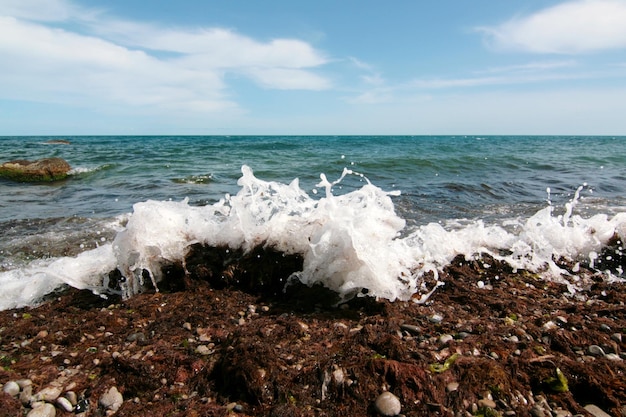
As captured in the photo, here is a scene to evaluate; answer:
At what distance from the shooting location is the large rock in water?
1424 cm

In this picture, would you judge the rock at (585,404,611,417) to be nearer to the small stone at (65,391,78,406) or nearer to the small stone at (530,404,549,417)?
the small stone at (530,404,549,417)

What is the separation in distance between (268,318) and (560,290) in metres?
3.21

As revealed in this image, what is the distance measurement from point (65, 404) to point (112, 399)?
0.87 ft

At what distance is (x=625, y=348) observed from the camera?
3107 millimetres

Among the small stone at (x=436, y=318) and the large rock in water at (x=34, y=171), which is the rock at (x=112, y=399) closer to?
the small stone at (x=436, y=318)

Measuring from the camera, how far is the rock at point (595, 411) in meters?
2.40

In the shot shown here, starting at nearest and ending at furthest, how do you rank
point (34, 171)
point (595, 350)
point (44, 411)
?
point (44, 411)
point (595, 350)
point (34, 171)

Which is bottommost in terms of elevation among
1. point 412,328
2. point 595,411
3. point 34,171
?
point 595,411

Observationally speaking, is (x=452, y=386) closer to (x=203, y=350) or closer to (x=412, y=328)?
(x=412, y=328)

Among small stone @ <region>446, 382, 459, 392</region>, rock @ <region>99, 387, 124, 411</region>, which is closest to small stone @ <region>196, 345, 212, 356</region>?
rock @ <region>99, 387, 124, 411</region>

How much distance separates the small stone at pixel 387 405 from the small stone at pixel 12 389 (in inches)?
89.9

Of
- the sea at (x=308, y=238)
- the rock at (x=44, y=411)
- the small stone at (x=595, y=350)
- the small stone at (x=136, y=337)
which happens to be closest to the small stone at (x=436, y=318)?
the sea at (x=308, y=238)

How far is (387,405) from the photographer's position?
238 cm

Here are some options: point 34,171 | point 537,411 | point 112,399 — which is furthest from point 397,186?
point 34,171
